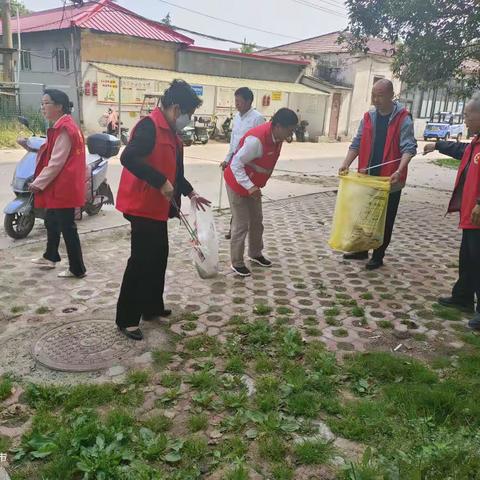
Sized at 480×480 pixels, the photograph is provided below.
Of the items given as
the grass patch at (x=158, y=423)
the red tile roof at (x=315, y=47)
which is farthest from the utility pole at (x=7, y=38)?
the grass patch at (x=158, y=423)

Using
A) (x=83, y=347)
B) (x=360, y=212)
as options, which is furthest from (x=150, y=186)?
(x=360, y=212)

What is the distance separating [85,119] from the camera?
1834cm

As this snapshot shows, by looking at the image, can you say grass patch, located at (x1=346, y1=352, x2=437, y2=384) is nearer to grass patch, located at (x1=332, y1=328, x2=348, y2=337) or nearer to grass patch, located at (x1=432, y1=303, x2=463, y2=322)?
grass patch, located at (x1=332, y1=328, x2=348, y2=337)

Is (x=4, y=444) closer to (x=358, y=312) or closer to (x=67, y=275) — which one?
(x=67, y=275)

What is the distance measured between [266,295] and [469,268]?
1656 mm

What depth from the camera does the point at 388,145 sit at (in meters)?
4.73

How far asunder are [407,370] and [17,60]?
23.3 meters

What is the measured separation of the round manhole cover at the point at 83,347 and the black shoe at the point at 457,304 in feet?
8.43

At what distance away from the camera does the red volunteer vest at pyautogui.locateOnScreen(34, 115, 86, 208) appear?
4082mm

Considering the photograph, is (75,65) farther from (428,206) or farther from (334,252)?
(334,252)

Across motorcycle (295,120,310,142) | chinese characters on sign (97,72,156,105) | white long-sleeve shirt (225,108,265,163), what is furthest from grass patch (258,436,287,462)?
motorcycle (295,120,310,142)

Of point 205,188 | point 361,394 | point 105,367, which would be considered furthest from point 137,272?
point 205,188

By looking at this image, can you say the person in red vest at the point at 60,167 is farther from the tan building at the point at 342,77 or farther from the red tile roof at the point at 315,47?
the red tile roof at the point at 315,47

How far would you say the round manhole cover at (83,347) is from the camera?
10.1 feet
